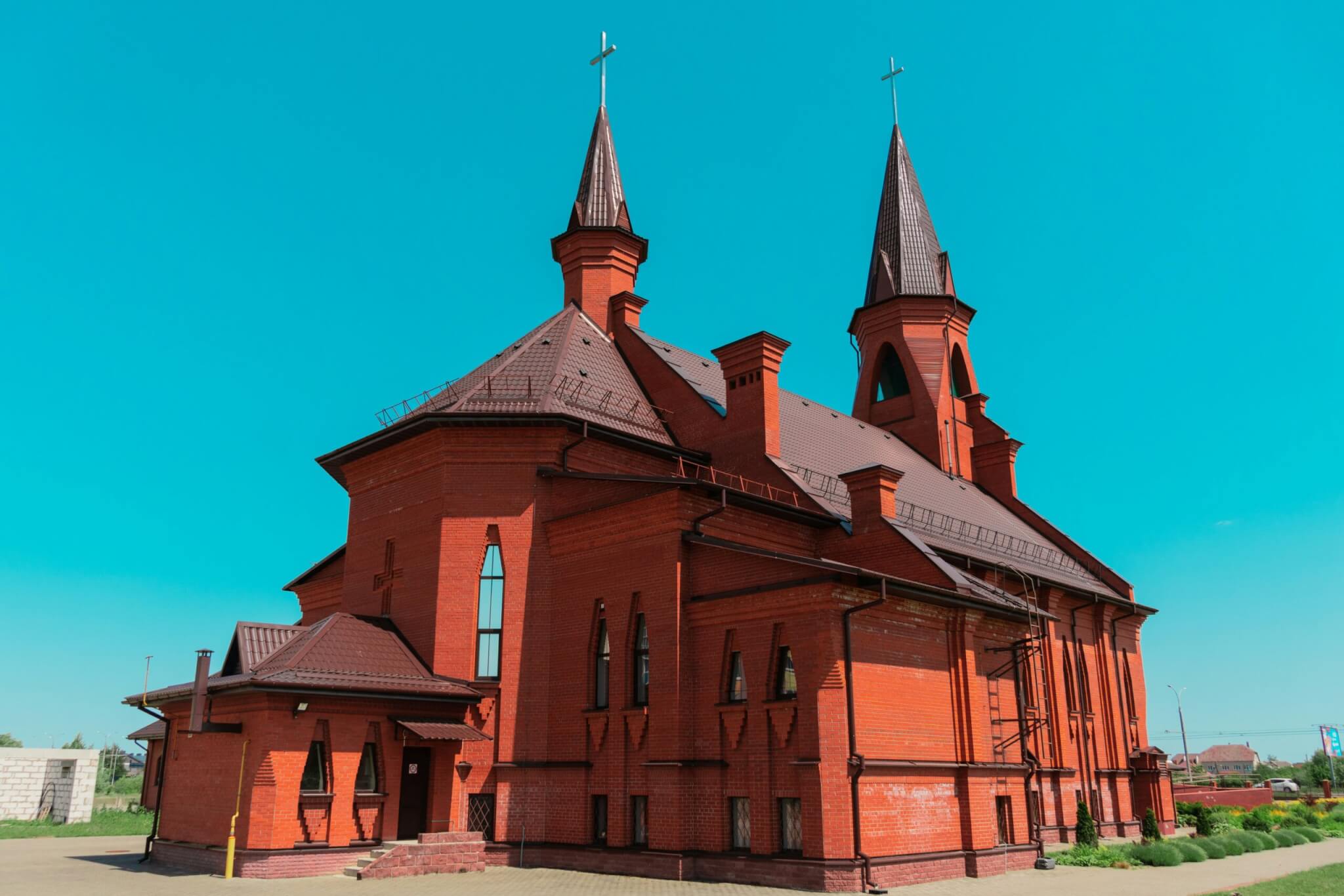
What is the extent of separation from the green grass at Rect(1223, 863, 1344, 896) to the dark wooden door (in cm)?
1435

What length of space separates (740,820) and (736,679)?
96.7 inches

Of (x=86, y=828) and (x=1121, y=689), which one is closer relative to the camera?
(x=86, y=828)

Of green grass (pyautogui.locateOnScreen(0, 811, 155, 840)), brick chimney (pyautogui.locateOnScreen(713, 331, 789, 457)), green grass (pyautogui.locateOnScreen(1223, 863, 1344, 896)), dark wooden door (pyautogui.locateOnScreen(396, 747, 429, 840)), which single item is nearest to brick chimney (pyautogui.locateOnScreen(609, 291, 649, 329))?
brick chimney (pyautogui.locateOnScreen(713, 331, 789, 457))

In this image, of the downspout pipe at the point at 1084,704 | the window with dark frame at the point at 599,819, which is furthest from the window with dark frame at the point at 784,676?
the downspout pipe at the point at 1084,704

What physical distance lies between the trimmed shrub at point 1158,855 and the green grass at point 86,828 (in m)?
25.3

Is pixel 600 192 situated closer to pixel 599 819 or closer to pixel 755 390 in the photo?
pixel 755 390

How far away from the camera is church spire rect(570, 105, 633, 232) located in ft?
104

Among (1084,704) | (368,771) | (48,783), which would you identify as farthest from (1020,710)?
(48,783)

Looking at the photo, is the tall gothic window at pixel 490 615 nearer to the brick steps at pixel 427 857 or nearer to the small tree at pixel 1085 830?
the brick steps at pixel 427 857

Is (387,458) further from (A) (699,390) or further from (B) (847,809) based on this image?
(B) (847,809)

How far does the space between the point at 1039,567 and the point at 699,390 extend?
43.0ft

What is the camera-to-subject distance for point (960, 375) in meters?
41.5

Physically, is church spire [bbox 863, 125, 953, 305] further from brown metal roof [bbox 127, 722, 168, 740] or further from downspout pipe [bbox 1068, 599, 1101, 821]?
brown metal roof [bbox 127, 722, 168, 740]

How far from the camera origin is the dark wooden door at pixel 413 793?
782 inches
